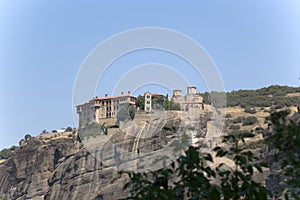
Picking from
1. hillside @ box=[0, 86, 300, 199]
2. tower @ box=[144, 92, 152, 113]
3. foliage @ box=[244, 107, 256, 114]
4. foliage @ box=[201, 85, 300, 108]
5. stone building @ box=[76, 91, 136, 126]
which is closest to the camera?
hillside @ box=[0, 86, 300, 199]

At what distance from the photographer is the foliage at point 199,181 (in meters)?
6.39

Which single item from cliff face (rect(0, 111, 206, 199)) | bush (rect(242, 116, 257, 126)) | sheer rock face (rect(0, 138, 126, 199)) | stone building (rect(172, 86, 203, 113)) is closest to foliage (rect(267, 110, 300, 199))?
cliff face (rect(0, 111, 206, 199))

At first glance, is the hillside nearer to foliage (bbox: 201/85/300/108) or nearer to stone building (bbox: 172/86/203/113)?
foliage (bbox: 201/85/300/108)

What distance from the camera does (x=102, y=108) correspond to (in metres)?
102

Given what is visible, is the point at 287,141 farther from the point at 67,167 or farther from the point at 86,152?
the point at 67,167

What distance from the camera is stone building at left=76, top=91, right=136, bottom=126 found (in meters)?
98.6

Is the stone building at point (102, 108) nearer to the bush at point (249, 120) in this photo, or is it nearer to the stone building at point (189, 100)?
the stone building at point (189, 100)

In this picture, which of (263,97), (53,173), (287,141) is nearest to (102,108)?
(53,173)

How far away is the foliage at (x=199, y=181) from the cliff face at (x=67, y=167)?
211ft

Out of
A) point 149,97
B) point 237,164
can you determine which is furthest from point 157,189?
point 149,97

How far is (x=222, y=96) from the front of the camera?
108 m

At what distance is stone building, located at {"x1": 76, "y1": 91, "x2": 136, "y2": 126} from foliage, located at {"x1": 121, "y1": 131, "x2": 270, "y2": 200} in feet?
294

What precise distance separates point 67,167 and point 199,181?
86.0 meters

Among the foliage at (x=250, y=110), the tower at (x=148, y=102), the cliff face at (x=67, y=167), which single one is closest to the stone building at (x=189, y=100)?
the tower at (x=148, y=102)
